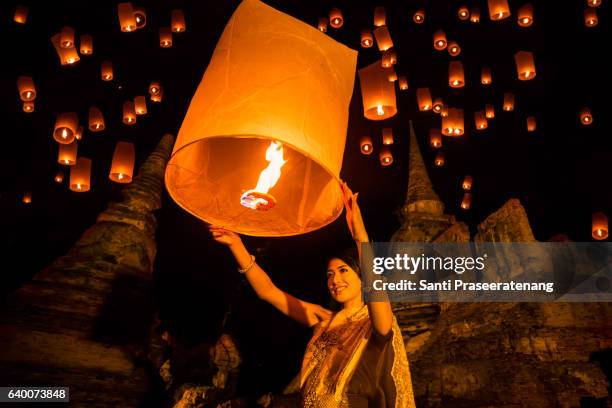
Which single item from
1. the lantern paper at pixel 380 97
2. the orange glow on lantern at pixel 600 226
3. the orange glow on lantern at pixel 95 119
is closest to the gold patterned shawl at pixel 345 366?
the lantern paper at pixel 380 97

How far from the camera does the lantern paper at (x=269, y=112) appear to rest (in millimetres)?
1759

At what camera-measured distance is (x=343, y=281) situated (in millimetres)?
3195

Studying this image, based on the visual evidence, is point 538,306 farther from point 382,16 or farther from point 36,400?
point 36,400

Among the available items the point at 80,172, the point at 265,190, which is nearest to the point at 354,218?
the point at 265,190

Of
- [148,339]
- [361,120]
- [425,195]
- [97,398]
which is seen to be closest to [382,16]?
[361,120]

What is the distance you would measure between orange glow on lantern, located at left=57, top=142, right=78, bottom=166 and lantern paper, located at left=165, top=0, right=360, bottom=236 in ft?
24.1

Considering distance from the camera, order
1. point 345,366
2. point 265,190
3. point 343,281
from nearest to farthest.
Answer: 1. point 265,190
2. point 345,366
3. point 343,281

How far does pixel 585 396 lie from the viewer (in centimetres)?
736

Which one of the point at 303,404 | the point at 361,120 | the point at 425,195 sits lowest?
the point at 303,404

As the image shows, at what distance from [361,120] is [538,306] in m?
6.59

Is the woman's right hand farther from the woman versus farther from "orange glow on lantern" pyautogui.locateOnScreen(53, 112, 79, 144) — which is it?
"orange glow on lantern" pyautogui.locateOnScreen(53, 112, 79, 144)

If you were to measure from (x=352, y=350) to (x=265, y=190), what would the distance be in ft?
4.47

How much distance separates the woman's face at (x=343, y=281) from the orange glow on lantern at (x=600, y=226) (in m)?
11.3

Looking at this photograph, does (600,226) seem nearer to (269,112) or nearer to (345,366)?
(345,366)
